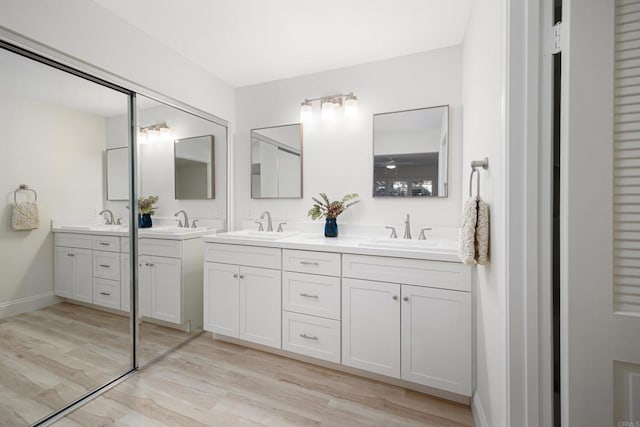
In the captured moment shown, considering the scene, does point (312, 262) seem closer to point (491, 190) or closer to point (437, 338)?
point (437, 338)

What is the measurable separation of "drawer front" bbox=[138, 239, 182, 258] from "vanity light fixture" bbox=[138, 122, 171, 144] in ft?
2.49

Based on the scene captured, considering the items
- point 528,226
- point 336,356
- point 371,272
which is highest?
point 528,226

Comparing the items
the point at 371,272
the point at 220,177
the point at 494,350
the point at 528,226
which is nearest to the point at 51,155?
the point at 220,177

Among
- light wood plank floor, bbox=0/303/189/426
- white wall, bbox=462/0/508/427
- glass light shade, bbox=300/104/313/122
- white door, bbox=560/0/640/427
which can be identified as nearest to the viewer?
white door, bbox=560/0/640/427

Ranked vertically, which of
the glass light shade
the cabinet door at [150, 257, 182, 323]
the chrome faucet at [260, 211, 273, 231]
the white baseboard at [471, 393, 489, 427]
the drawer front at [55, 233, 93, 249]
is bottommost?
the white baseboard at [471, 393, 489, 427]

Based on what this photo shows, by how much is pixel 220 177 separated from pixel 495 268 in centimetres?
250

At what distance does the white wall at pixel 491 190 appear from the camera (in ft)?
3.34

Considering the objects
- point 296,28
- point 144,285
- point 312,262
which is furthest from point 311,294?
point 296,28

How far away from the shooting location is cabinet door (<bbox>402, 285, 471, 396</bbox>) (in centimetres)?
155

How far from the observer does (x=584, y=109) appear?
2.72ft

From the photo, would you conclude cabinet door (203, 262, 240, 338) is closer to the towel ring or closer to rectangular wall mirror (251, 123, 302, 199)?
rectangular wall mirror (251, 123, 302, 199)

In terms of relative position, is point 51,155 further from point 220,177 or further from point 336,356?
point 336,356

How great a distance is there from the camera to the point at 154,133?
2.07 m

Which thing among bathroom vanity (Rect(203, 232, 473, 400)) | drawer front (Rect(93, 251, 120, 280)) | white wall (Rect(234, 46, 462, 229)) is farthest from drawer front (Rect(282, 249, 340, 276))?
drawer front (Rect(93, 251, 120, 280))
